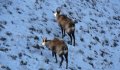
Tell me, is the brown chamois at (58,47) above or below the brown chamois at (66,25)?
below

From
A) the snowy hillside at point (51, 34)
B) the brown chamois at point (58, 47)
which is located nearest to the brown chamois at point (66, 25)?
the snowy hillside at point (51, 34)

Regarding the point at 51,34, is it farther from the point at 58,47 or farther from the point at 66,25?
the point at 58,47

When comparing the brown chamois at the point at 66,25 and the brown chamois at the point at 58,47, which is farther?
the brown chamois at the point at 66,25

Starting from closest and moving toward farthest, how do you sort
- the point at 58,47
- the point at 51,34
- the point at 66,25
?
the point at 58,47 → the point at 66,25 → the point at 51,34

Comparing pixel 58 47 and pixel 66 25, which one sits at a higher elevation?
pixel 66 25

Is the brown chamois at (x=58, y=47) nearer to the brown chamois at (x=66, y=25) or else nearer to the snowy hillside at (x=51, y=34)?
the snowy hillside at (x=51, y=34)

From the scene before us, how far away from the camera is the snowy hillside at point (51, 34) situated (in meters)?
16.3

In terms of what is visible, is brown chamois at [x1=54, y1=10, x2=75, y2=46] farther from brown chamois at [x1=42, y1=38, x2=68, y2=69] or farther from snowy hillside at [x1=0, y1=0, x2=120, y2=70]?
brown chamois at [x1=42, y1=38, x2=68, y2=69]

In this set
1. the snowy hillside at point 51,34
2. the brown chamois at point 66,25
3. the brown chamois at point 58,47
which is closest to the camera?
the brown chamois at point 58,47

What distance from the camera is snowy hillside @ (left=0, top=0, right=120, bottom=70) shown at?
16344 mm

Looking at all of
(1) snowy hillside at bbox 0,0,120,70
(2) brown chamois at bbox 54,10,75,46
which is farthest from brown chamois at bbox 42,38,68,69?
(2) brown chamois at bbox 54,10,75,46

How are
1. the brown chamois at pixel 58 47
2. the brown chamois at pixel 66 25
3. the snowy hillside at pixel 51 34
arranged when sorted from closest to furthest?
the brown chamois at pixel 58 47 < the snowy hillside at pixel 51 34 < the brown chamois at pixel 66 25

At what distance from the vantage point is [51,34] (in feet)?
64.2

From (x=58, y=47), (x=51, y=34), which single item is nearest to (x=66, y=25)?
(x=51, y=34)
